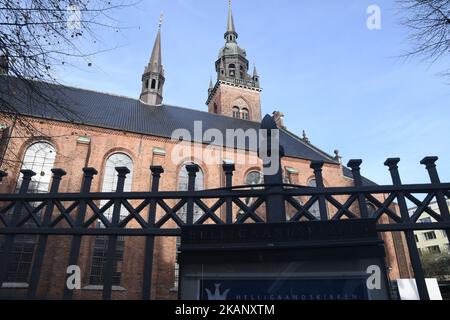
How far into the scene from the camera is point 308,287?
93.2 inches

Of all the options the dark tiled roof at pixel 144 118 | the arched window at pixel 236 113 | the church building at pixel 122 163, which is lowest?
the church building at pixel 122 163

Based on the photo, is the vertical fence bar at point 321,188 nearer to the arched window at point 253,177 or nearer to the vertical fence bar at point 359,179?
the vertical fence bar at point 359,179

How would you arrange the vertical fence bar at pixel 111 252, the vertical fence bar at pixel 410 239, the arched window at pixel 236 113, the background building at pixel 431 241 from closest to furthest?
the vertical fence bar at pixel 410 239 → the vertical fence bar at pixel 111 252 → the arched window at pixel 236 113 → the background building at pixel 431 241

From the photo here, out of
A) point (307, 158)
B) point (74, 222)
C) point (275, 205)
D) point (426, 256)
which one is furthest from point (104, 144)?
point (426, 256)

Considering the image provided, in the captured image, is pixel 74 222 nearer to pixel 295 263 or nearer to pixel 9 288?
pixel 295 263

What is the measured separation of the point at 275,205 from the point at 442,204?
160cm

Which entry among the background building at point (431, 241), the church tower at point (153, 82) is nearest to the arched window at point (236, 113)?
the church tower at point (153, 82)

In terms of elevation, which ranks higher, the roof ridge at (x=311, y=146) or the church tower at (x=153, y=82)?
the church tower at (x=153, y=82)

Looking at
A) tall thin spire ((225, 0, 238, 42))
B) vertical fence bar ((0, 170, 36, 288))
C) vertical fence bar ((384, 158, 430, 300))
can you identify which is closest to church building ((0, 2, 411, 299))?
vertical fence bar ((0, 170, 36, 288))

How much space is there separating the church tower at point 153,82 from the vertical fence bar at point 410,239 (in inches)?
932

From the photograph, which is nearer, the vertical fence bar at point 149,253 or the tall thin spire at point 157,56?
the vertical fence bar at point 149,253

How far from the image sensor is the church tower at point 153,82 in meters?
25.2

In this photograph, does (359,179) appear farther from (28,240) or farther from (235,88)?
(235,88)

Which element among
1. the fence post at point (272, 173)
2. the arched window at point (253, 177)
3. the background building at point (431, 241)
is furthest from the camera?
the background building at point (431, 241)
